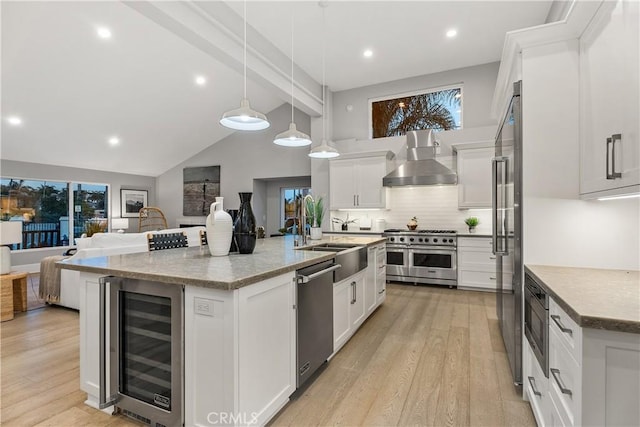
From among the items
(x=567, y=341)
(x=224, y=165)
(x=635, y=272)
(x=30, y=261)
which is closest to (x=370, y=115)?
(x=224, y=165)

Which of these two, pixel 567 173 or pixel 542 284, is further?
pixel 567 173

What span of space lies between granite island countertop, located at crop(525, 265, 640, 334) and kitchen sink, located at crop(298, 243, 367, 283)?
1.35m

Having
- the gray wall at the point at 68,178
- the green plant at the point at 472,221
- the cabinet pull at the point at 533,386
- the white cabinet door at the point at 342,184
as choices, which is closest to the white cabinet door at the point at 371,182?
the white cabinet door at the point at 342,184

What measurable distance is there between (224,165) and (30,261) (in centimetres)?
467

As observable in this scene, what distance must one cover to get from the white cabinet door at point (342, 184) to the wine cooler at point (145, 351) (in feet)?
15.0

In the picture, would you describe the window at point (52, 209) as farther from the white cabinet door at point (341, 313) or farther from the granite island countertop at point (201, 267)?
the white cabinet door at point (341, 313)

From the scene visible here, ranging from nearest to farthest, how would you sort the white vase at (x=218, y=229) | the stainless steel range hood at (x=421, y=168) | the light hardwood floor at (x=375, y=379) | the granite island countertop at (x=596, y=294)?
the granite island countertop at (x=596, y=294), the light hardwood floor at (x=375, y=379), the white vase at (x=218, y=229), the stainless steel range hood at (x=421, y=168)

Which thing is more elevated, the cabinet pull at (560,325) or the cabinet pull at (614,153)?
the cabinet pull at (614,153)

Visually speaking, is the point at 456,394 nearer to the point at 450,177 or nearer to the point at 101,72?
the point at 450,177

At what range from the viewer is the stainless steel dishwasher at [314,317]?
2121 mm

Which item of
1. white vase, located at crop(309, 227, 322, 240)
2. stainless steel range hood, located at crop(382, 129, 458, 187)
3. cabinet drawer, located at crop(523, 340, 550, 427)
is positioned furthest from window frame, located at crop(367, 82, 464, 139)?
cabinet drawer, located at crop(523, 340, 550, 427)

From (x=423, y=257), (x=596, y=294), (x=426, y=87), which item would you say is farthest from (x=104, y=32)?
(x=596, y=294)

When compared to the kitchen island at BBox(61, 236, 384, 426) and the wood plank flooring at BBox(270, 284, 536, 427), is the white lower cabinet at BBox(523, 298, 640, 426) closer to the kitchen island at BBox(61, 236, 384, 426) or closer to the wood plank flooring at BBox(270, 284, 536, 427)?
the wood plank flooring at BBox(270, 284, 536, 427)

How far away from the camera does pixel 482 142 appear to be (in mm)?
4992
